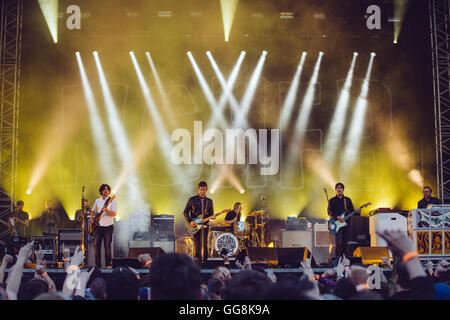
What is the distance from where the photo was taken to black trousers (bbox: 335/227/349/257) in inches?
402

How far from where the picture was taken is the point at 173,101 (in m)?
14.3

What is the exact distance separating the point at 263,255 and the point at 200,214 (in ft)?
5.01

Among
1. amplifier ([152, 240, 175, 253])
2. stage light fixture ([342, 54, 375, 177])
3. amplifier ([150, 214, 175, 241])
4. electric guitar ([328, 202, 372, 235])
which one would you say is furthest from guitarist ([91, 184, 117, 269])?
stage light fixture ([342, 54, 375, 177])

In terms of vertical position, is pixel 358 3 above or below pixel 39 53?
above

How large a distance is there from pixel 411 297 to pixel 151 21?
41.6 feet

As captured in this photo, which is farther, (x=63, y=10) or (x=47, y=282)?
(x=63, y=10)

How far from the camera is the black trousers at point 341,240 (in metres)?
10.2

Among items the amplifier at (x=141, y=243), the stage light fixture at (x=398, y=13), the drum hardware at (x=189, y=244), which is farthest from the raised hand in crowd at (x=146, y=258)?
the stage light fixture at (x=398, y=13)

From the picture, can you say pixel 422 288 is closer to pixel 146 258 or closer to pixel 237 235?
pixel 146 258

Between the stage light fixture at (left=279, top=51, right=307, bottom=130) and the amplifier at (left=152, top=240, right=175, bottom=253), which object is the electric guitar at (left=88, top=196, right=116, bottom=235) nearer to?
the amplifier at (left=152, top=240, right=175, bottom=253)

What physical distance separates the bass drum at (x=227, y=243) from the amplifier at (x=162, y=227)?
4.96 ft

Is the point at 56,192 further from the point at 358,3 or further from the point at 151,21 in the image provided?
the point at 358,3

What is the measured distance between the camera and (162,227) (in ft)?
42.6

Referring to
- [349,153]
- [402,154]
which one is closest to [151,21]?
[349,153]
